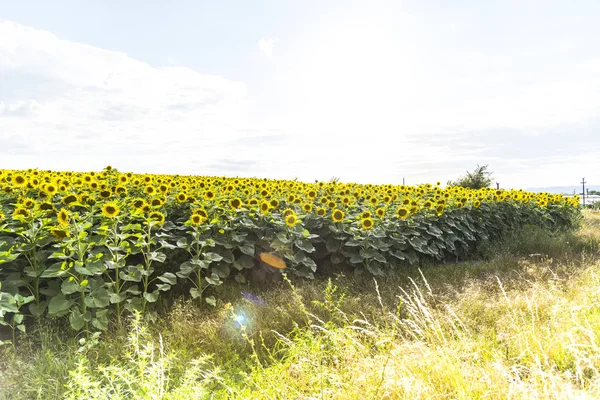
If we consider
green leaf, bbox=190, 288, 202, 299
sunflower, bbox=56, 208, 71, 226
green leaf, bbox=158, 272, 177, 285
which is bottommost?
green leaf, bbox=190, 288, 202, 299

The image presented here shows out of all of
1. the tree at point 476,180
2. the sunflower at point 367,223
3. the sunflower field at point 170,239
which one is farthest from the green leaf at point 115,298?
the tree at point 476,180

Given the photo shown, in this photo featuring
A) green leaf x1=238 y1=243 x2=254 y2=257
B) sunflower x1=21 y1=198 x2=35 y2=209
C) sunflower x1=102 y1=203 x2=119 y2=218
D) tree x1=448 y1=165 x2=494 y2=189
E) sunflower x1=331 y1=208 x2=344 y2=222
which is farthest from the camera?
tree x1=448 y1=165 x2=494 y2=189

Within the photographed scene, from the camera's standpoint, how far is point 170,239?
5477 millimetres

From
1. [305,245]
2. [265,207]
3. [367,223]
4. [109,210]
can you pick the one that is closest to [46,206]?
[109,210]

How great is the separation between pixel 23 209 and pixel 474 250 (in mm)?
7287

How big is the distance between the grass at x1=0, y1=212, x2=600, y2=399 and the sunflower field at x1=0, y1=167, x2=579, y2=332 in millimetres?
319

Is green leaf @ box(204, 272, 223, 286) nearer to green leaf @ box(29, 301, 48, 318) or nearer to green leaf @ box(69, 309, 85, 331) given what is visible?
green leaf @ box(69, 309, 85, 331)

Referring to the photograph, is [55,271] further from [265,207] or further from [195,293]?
[265,207]

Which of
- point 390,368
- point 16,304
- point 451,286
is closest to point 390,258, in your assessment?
point 451,286

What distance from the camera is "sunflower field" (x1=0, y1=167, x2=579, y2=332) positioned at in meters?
4.16

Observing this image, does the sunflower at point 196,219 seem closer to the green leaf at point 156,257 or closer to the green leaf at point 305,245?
the green leaf at point 156,257

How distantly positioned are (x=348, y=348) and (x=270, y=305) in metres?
1.46

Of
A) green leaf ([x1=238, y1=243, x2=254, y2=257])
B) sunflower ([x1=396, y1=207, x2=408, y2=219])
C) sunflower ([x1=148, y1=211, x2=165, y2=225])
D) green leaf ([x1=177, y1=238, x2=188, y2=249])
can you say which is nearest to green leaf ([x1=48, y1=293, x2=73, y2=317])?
sunflower ([x1=148, y1=211, x2=165, y2=225])

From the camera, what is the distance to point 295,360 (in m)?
3.66
